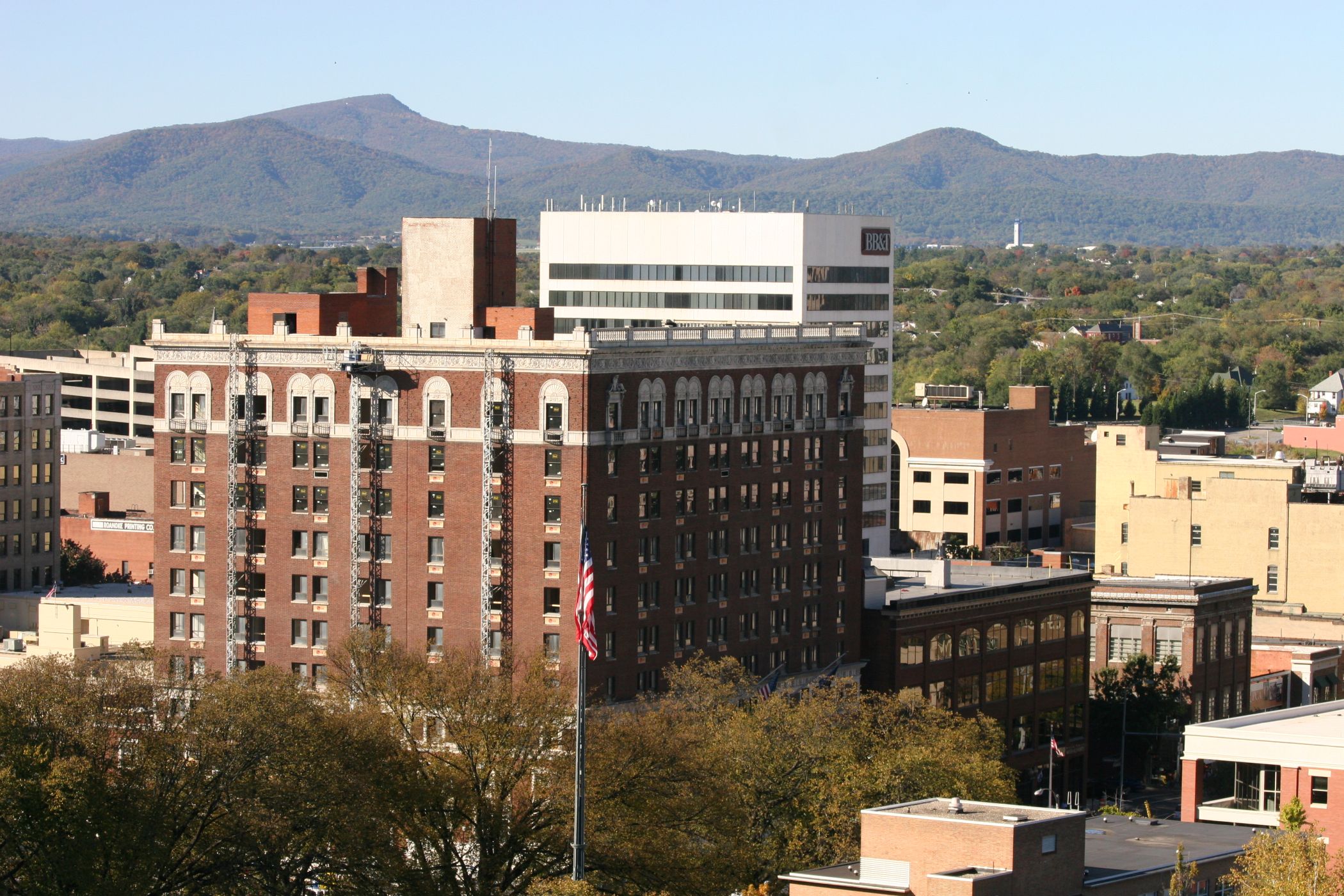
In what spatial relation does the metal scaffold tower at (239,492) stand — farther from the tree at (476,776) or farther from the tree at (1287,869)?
the tree at (1287,869)

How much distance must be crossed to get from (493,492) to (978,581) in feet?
126

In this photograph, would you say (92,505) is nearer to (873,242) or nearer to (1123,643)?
(873,242)

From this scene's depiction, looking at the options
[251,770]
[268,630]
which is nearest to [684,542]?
[268,630]

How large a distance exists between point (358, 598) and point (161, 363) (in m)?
16.5

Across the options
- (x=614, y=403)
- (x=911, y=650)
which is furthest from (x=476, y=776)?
(x=911, y=650)

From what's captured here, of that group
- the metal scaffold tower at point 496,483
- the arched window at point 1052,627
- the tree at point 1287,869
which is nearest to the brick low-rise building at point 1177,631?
the arched window at point 1052,627

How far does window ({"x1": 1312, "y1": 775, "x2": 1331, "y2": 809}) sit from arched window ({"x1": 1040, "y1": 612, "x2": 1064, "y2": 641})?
44.9 m

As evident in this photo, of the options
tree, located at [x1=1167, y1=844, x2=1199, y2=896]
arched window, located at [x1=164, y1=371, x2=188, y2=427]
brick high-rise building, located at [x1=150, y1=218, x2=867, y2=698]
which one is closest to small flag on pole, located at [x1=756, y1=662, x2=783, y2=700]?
brick high-rise building, located at [x1=150, y1=218, x2=867, y2=698]

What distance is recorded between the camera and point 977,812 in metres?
82.8

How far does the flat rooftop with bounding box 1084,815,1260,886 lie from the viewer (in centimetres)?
8550

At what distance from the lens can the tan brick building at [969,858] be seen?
7725 cm

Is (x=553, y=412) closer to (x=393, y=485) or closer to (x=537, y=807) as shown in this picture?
(x=393, y=485)

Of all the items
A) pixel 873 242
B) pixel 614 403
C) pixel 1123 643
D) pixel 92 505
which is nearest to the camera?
pixel 614 403

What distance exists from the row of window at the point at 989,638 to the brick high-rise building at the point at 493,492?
6.31m
